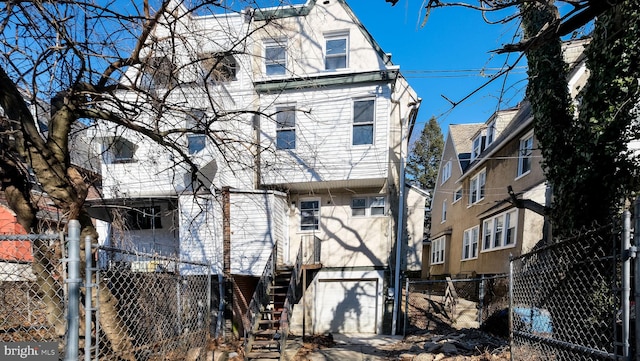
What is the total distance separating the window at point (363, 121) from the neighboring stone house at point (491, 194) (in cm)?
351

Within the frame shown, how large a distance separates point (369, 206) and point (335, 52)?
206 inches

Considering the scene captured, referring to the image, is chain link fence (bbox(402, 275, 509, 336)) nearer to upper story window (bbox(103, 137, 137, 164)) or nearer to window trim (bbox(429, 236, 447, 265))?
window trim (bbox(429, 236, 447, 265))

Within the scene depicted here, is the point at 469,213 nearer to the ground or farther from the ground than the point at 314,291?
farther from the ground

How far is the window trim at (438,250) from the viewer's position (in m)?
20.5

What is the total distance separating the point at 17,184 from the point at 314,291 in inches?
321

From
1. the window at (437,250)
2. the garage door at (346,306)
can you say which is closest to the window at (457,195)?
the window at (437,250)

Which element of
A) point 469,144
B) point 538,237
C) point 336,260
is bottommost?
point 336,260

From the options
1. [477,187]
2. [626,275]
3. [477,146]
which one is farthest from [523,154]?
[626,275]

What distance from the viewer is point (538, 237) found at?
1050 cm

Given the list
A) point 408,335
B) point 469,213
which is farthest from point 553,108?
point 469,213

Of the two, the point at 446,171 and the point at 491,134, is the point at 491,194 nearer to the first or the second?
the point at 491,134

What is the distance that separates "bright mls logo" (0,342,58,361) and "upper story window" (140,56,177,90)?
9.39 feet

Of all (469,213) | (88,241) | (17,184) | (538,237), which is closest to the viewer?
(88,241)

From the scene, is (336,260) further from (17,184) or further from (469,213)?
(469,213)
